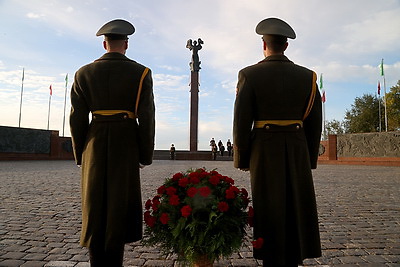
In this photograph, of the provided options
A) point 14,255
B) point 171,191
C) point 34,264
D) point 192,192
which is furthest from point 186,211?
point 14,255

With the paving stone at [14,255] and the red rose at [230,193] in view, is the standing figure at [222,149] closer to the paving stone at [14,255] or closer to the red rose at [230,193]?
the paving stone at [14,255]

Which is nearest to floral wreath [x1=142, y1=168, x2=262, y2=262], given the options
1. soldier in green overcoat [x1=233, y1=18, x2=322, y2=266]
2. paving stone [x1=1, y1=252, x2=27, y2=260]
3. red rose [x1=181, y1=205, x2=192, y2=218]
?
red rose [x1=181, y1=205, x2=192, y2=218]

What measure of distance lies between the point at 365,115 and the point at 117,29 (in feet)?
145

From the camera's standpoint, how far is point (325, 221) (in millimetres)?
4887

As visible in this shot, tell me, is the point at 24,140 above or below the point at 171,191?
above

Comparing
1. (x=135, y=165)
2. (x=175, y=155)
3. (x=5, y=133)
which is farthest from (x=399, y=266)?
(x=175, y=155)

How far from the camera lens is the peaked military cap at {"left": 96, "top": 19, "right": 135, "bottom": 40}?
2.51 metres

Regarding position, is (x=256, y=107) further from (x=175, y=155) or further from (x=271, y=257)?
(x=175, y=155)

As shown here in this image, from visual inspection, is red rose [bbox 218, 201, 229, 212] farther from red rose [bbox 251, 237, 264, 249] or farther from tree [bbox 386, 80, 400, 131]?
tree [bbox 386, 80, 400, 131]

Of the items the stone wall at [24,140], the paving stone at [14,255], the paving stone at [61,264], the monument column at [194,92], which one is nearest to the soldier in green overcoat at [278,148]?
the paving stone at [61,264]

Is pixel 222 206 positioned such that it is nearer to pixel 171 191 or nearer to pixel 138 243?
pixel 171 191

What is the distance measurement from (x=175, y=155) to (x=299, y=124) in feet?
92.5

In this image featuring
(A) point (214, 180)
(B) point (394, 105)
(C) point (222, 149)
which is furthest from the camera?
(B) point (394, 105)

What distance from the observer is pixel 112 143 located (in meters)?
2.48
